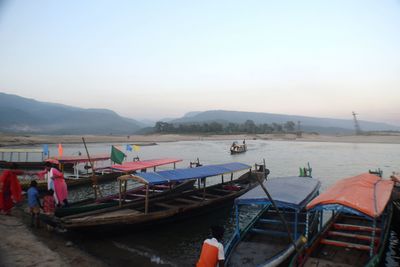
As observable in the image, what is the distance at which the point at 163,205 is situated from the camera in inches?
641

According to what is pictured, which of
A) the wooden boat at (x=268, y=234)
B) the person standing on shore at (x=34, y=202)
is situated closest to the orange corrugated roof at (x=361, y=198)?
the wooden boat at (x=268, y=234)

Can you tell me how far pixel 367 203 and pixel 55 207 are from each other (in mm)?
13062

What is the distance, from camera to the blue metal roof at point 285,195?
36.2ft

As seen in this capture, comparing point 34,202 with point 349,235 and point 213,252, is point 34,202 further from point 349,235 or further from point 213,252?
point 349,235

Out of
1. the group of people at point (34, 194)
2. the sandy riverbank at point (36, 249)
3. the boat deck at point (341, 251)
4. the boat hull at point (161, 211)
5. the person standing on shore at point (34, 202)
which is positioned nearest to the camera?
the boat deck at point (341, 251)

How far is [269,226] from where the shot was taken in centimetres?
1342

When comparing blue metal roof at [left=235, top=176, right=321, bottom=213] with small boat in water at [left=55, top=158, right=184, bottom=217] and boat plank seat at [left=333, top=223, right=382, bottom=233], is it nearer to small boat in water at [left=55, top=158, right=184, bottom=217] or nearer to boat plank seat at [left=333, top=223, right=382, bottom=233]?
boat plank seat at [left=333, top=223, right=382, bottom=233]

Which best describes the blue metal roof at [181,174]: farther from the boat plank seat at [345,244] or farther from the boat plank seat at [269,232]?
the boat plank seat at [345,244]

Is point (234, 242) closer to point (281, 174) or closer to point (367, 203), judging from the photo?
point (367, 203)

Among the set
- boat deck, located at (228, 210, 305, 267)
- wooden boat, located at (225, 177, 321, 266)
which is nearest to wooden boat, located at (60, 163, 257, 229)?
wooden boat, located at (225, 177, 321, 266)

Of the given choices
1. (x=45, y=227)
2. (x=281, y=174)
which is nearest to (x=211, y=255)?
(x=45, y=227)

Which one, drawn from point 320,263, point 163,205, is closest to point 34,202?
point 163,205

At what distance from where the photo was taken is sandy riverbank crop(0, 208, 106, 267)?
1052 centimetres

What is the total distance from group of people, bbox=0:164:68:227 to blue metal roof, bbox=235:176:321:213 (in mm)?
8572
